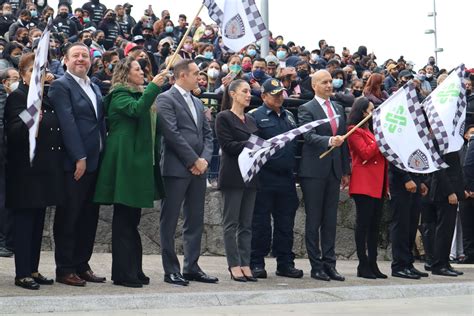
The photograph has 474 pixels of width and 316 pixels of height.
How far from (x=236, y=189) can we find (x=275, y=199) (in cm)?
70

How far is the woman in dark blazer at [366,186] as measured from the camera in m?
12.5

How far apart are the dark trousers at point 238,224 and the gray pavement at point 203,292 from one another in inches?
10.4

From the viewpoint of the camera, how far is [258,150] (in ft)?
38.1

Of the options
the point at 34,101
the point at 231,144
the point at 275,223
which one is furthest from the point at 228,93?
the point at 34,101

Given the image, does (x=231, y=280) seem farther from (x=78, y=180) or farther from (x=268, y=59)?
(x=268, y=59)

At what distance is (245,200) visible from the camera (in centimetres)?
1175

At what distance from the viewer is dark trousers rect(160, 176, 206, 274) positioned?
11047 millimetres

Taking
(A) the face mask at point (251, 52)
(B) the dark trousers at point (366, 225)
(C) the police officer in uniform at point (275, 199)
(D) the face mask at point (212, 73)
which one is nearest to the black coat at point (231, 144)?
(C) the police officer in uniform at point (275, 199)

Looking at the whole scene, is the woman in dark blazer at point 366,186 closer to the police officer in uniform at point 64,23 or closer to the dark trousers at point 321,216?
the dark trousers at point 321,216

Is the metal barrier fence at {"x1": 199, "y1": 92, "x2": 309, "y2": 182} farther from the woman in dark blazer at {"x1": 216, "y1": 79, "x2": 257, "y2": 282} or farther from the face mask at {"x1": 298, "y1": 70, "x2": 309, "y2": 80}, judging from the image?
the face mask at {"x1": 298, "y1": 70, "x2": 309, "y2": 80}

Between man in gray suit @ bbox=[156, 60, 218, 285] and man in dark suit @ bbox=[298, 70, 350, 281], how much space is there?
1242 mm

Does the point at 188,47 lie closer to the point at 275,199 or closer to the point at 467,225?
the point at 467,225

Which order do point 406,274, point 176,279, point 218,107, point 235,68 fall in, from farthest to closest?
point 235,68, point 218,107, point 406,274, point 176,279

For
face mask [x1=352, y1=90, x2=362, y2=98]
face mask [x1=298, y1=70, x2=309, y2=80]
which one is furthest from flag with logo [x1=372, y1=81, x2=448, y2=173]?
face mask [x1=298, y1=70, x2=309, y2=80]
